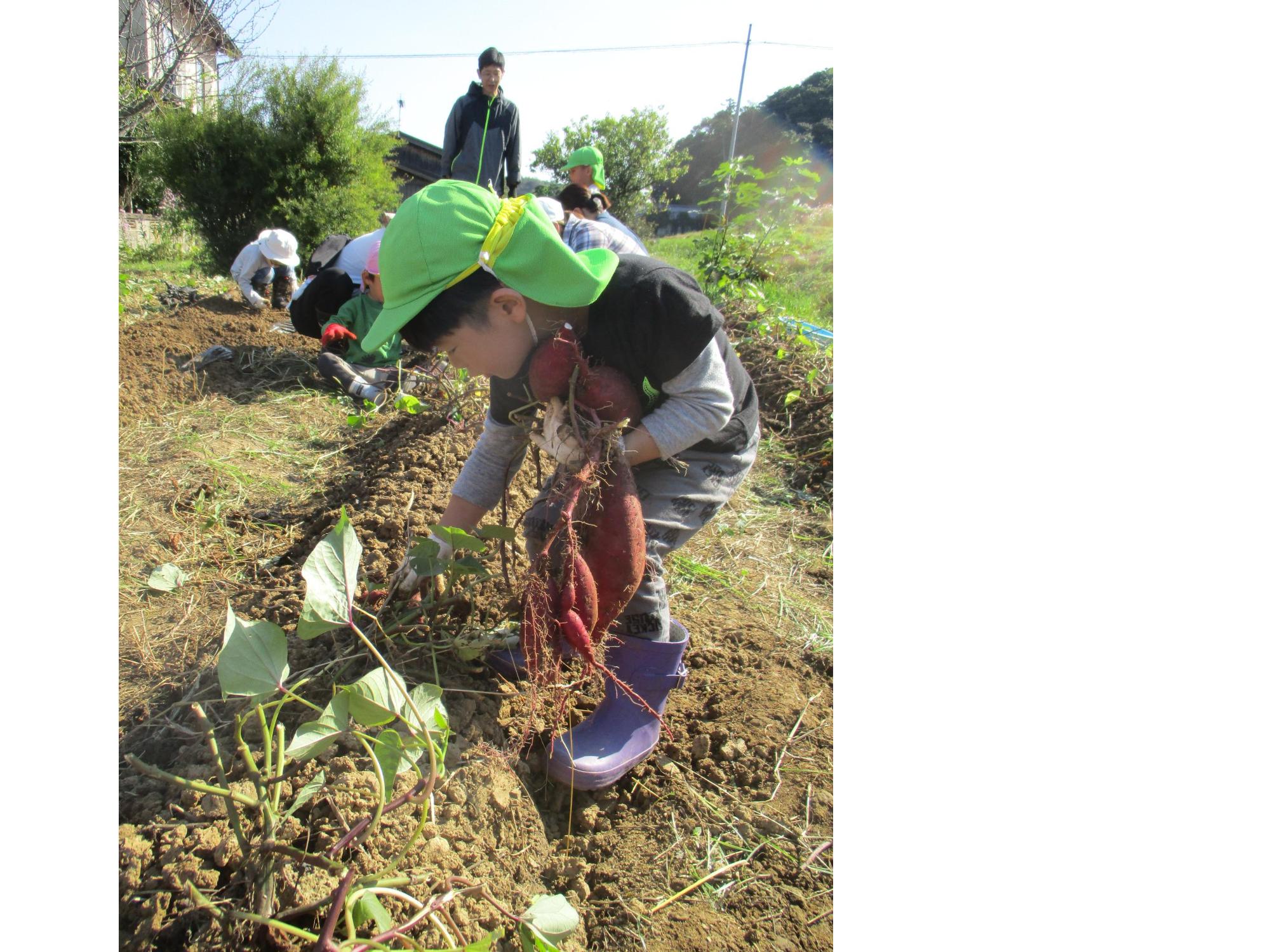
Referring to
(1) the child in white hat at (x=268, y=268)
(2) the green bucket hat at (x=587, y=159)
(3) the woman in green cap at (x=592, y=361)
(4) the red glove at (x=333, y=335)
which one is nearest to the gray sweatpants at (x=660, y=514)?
(3) the woman in green cap at (x=592, y=361)

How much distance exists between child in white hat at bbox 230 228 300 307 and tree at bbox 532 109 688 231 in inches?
182

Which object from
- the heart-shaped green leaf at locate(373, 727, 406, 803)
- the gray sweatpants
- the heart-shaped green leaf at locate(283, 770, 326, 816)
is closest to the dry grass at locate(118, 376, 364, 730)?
the heart-shaped green leaf at locate(283, 770, 326, 816)

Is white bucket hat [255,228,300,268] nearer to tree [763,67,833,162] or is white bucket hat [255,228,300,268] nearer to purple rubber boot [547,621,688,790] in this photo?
tree [763,67,833,162]

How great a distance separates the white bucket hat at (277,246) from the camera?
5.45 m

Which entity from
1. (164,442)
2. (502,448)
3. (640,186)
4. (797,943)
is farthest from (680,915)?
(640,186)

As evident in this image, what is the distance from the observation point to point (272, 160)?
269 inches

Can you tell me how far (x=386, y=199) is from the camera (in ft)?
25.5

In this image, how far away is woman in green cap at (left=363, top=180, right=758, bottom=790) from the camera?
1153 mm

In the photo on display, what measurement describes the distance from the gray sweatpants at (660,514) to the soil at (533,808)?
9.5 inches

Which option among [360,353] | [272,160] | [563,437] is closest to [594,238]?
[563,437]

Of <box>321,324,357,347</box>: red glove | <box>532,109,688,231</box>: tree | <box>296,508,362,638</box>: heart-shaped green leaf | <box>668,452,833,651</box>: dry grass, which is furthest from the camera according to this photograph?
<box>532,109,688,231</box>: tree

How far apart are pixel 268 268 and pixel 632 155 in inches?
303

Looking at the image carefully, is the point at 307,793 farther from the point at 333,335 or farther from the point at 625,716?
the point at 333,335

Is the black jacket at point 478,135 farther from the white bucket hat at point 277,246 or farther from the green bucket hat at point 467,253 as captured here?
the green bucket hat at point 467,253
